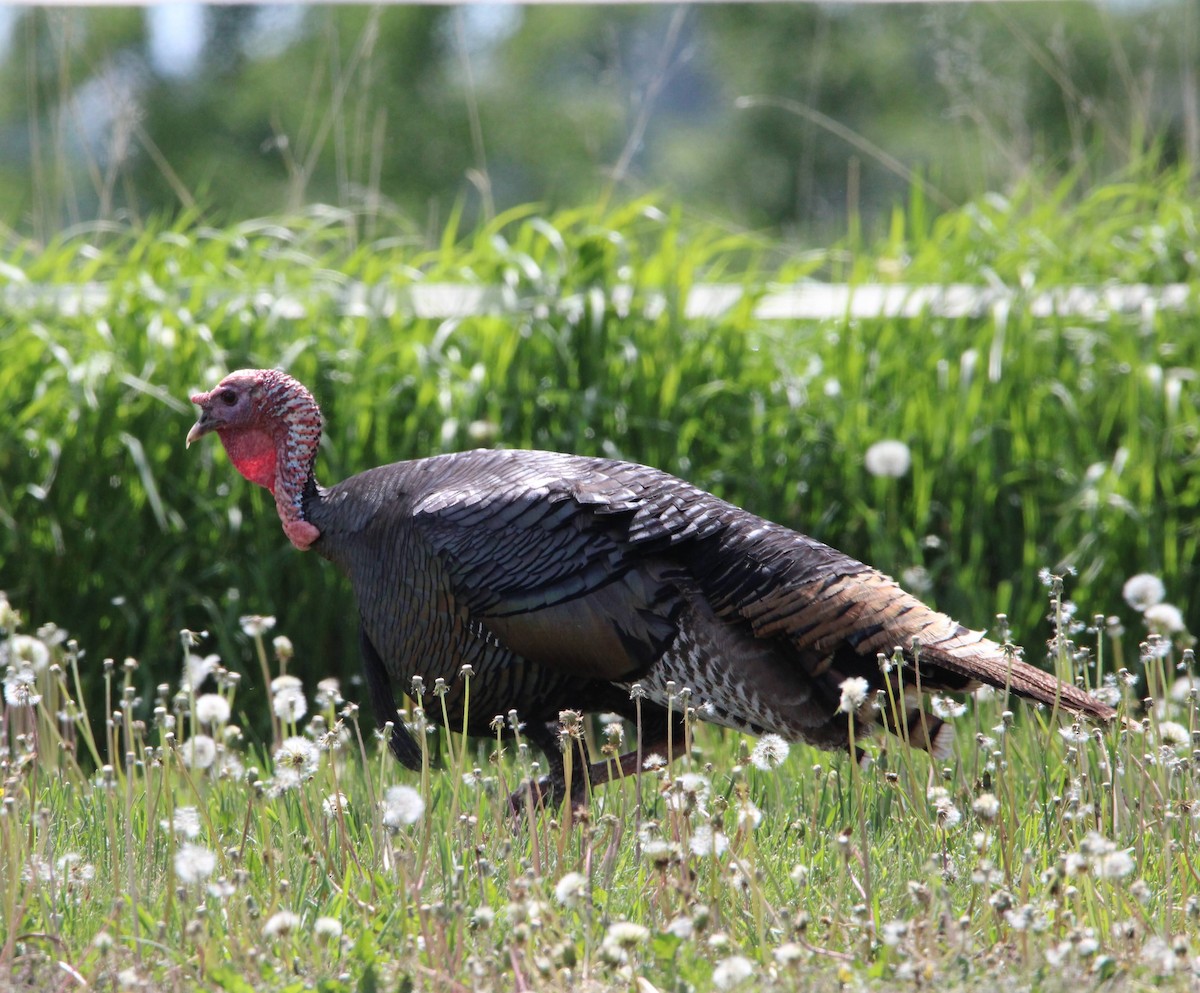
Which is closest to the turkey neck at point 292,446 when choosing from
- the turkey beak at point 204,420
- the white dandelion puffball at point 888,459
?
the turkey beak at point 204,420

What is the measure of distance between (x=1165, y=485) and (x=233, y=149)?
1935cm

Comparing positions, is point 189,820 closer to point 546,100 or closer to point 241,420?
point 241,420

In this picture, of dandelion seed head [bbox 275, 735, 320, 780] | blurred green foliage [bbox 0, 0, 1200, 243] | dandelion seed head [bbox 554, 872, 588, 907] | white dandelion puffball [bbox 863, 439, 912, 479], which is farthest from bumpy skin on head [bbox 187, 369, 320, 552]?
blurred green foliage [bbox 0, 0, 1200, 243]

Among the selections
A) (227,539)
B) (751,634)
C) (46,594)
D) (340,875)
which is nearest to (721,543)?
(751,634)

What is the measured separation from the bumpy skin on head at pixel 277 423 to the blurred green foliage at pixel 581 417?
85cm

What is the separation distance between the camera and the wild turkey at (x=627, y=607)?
122 inches

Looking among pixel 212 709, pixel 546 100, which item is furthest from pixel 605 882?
pixel 546 100

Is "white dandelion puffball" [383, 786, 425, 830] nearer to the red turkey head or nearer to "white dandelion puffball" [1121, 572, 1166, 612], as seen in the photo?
the red turkey head

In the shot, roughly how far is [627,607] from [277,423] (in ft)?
3.30

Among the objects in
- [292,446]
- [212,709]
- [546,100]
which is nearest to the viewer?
[212,709]

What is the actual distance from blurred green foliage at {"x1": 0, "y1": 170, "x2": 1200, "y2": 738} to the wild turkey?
1.30 meters

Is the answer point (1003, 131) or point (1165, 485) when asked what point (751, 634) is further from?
point (1003, 131)

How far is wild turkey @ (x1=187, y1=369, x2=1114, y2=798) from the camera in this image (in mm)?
3088

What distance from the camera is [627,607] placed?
3.12m
